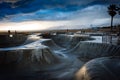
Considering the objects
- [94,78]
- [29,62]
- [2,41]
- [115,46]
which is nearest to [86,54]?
[115,46]

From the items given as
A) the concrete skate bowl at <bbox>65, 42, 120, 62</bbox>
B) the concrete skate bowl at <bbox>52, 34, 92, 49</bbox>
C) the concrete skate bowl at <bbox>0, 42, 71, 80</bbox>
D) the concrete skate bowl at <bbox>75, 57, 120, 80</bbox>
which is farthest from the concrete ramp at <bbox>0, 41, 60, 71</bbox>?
the concrete skate bowl at <bbox>52, 34, 92, 49</bbox>

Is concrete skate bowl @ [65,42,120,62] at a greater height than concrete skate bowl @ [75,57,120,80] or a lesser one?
lesser

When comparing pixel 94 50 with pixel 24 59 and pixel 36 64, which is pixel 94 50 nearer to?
pixel 36 64

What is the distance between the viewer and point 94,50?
2947 centimetres

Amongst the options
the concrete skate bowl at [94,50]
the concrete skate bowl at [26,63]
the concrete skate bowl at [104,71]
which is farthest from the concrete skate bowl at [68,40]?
the concrete skate bowl at [104,71]

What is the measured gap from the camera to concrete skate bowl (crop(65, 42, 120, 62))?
965 inches

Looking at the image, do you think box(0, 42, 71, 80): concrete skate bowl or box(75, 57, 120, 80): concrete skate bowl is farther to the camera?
box(0, 42, 71, 80): concrete skate bowl

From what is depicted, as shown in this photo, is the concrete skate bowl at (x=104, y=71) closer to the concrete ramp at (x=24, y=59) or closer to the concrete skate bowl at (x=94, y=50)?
the concrete ramp at (x=24, y=59)

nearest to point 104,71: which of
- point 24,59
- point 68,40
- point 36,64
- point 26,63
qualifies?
point 36,64

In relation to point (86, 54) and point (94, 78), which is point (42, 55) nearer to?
point (86, 54)

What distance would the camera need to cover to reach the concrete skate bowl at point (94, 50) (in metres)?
24.5

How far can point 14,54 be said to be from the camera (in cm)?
2280

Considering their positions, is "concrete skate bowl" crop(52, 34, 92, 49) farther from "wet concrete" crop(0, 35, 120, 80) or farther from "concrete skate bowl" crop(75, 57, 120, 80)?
"concrete skate bowl" crop(75, 57, 120, 80)

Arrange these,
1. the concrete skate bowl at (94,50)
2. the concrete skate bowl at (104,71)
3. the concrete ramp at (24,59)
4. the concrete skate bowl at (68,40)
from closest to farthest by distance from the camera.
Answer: the concrete skate bowl at (104,71) → the concrete ramp at (24,59) → the concrete skate bowl at (94,50) → the concrete skate bowl at (68,40)
